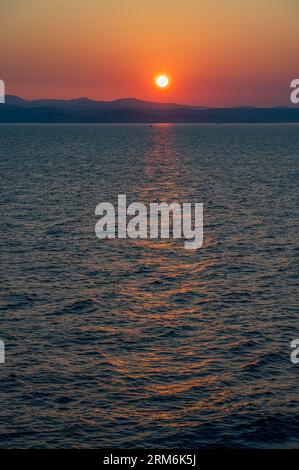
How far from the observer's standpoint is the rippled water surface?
33.6m

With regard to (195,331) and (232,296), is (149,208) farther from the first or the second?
(195,331)

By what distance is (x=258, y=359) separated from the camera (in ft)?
137

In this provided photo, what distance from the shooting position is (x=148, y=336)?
45719 millimetres

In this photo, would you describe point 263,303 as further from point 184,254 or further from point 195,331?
point 184,254

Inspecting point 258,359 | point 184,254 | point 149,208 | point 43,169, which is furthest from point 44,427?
point 43,169

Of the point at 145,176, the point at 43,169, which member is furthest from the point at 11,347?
the point at 43,169

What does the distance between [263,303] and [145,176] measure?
116 m

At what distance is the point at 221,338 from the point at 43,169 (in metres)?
139

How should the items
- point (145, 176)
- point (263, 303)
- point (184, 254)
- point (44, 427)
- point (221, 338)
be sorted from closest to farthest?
point (44, 427)
point (221, 338)
point (263, 303)
point (184, 254)
point (145, 176)

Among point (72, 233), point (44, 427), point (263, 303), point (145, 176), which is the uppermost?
point (145, 176)

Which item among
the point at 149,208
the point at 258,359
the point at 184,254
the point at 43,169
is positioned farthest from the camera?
the point at 43,169

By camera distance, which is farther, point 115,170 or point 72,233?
point 115,170

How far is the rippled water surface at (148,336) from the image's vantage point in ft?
110

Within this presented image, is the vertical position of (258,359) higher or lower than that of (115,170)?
lower
